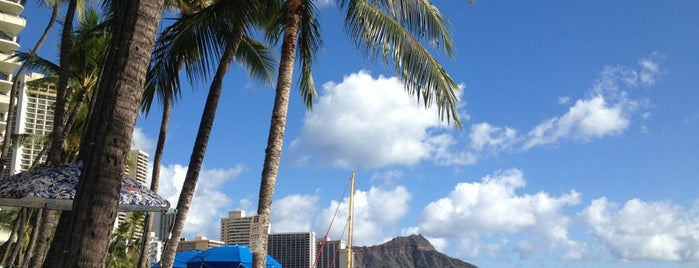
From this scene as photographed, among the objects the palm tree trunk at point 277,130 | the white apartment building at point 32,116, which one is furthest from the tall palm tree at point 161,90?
the white apartment building at point 32,116

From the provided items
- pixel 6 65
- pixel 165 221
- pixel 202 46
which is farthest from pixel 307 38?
pixel 165 221

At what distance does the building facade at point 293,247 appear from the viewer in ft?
630

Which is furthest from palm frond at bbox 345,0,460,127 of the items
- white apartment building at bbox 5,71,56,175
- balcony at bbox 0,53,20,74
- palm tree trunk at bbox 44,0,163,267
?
balcony at bbox 0,53,20,74

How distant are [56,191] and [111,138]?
3.17 metres

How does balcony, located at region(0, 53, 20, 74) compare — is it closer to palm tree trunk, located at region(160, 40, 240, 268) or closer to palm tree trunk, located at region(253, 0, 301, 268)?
palm tree trunk, located at region(160, 40, 240, 268)

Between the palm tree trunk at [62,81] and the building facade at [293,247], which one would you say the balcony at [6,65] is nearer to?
the palm tree trunk at [62,81]

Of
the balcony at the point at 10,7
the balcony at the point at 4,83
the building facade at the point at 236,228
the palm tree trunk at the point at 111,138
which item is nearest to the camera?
the palm tree trunk at the point at 111,138

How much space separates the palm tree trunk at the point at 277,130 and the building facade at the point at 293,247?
598 ft

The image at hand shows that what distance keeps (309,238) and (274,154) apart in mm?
186970

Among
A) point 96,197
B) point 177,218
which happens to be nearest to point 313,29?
point 177,218

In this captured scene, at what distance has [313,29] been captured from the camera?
1186 centimetres

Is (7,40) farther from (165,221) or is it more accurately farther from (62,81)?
(62,81)

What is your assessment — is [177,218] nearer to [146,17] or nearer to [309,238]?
[146,17]

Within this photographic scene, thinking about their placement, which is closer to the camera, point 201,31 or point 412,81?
point 412,81
